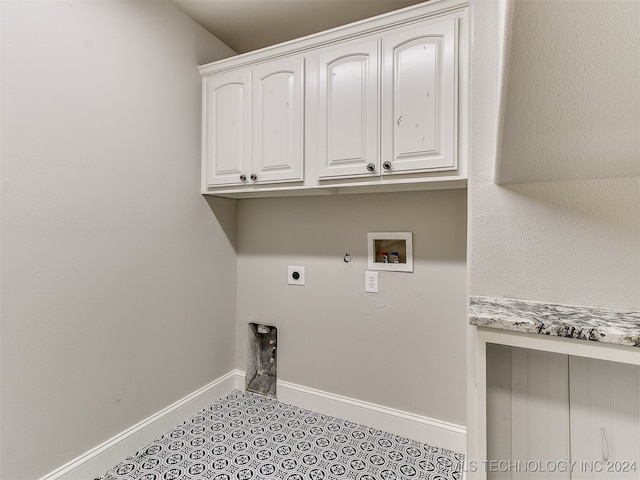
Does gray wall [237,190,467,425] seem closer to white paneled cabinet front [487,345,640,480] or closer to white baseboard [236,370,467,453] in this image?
white baseboard [236,370,467,453]

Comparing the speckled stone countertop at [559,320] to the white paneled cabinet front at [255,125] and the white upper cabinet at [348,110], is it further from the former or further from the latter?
the white paneled cabinet front at [255,125]

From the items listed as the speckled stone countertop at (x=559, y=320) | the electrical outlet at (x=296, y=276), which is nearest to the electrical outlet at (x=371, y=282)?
the electrical outlet at (x=296, y=276)

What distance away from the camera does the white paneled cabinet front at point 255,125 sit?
1.79 meters

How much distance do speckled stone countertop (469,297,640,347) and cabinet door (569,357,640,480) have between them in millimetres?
116

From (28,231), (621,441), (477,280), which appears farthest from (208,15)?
(621,441)

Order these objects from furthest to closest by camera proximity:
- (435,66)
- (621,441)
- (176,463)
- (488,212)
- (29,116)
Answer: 1. (176,463)
2. (435,66)
3. (29,116)
4. (488,212)
5. (621,441)

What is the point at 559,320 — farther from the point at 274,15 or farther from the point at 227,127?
the point at 274,15

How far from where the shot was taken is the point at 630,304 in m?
0.94

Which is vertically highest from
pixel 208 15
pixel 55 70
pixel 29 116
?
pixel 208 15

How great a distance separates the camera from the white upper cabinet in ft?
4.81

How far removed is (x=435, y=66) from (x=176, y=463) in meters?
2.22

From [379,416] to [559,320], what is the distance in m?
1.38

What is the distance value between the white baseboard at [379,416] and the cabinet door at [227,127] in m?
1.41

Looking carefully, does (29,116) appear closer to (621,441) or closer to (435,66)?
(435,66)
